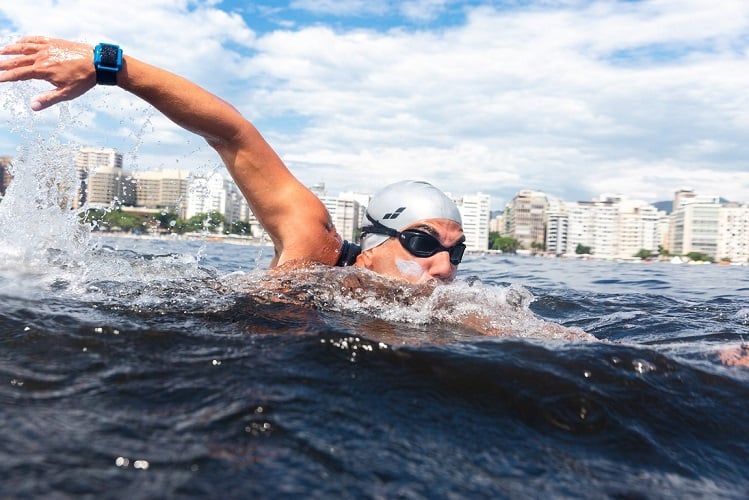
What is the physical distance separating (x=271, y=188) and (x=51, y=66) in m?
1.43

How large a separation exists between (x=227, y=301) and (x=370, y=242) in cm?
151

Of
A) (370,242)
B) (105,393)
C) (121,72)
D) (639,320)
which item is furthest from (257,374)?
(639,320)

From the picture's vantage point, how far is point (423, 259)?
14.8 ft

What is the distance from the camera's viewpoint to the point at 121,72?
339 cm

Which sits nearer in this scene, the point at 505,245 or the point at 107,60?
the point at 107,60

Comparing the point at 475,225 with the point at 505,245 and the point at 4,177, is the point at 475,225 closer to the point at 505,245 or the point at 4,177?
the point at 505,245

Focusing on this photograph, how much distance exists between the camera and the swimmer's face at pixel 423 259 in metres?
4.49

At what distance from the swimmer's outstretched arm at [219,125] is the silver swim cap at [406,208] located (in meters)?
0.39

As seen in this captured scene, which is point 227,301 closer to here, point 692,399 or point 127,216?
point 692,399

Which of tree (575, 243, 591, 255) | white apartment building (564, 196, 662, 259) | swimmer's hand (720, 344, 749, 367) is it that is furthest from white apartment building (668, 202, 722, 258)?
swimmer's hand (720, 344, 749, 367)

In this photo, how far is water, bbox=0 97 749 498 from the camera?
5.44 ft

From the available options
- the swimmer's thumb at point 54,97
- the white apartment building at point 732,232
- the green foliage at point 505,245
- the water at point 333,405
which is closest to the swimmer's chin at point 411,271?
the water at point 333,405

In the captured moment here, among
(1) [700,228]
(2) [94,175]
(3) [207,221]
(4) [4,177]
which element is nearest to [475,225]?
(1) [700,228]

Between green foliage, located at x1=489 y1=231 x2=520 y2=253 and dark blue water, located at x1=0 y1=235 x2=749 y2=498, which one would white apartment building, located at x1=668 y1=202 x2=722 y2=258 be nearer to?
green foliage, located at x1=489 y1=231 x2=520 y2=253
